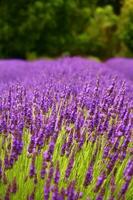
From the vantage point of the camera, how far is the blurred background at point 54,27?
587 inches

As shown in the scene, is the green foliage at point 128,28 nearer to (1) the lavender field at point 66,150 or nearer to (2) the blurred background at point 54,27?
(2) the blurred background at point 54,27

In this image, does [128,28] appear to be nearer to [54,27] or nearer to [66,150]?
[54,27]

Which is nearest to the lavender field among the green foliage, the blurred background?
the blurred background

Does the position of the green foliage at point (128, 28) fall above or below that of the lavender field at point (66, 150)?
below

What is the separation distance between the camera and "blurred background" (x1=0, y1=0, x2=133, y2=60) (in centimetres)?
1491

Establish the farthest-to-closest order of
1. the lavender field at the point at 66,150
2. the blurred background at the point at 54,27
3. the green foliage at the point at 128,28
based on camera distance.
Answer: the green foliage at the point at 128,28, the blurred background at the point at 54,27, the lavender field at the point at 66,150

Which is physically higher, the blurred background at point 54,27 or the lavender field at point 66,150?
the lavender field at point 66,150

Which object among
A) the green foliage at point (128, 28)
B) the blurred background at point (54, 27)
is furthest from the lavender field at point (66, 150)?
Answer: the green foliage at point (128, 28)

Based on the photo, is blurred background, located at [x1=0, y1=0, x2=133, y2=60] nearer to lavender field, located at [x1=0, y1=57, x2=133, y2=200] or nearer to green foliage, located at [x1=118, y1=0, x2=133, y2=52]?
green foliage, located at [x1=118, y1=0, x2=133, y2=52]

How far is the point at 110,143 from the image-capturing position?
292cm

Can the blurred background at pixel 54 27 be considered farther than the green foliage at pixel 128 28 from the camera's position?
No

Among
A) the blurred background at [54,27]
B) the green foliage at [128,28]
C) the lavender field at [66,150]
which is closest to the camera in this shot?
the lavender field at [66,150]

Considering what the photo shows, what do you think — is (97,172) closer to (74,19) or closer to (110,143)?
(110,143)

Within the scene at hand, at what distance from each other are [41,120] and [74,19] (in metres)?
13.5
